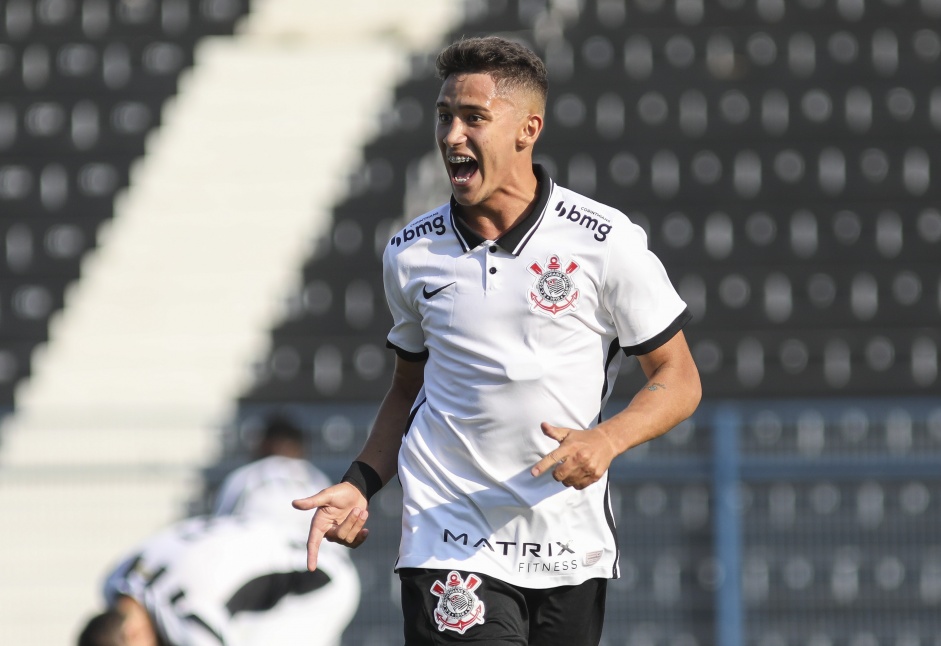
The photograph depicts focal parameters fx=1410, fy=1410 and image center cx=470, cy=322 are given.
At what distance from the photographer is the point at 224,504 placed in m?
6.28

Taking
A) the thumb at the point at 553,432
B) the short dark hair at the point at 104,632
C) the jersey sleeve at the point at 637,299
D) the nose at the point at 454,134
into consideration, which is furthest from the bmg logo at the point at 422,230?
the short dark hair at the point at 104,632

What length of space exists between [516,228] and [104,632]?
1898mm

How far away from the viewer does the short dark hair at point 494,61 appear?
3203mm

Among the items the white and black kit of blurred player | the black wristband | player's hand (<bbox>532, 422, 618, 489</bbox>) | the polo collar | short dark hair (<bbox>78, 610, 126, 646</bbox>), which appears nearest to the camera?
player's hand (<bbox>532, 422, 618, 489</bbox>)

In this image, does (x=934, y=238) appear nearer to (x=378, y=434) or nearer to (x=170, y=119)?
(x=170, y=119)

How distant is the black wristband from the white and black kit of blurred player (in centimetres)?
126

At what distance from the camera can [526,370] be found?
3170mm

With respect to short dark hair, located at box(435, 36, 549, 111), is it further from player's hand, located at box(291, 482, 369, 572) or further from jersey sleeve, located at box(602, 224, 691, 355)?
player's hand, located at box(291, 482, 369, 572)

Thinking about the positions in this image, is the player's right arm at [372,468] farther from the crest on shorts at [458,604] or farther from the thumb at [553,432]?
the thumb at [553,432]

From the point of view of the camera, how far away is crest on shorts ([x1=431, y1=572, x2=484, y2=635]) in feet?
10.3

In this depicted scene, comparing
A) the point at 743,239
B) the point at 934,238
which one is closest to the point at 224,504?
the point at 743,239

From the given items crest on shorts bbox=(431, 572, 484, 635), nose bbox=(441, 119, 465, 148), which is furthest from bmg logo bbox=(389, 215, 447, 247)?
crest on shorts bbox=(431, 572, 484, 635)

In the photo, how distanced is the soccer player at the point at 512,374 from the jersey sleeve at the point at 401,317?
10 centimetres

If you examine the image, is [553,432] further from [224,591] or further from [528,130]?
[224,591]
